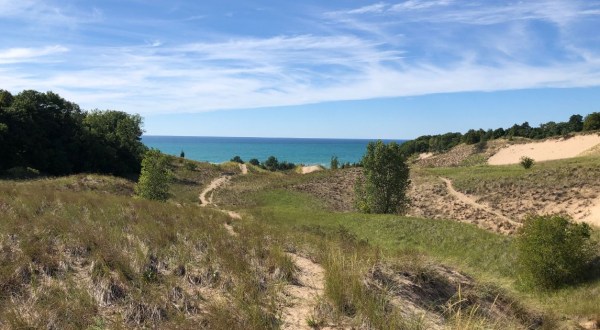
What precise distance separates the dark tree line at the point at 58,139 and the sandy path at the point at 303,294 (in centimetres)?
4668

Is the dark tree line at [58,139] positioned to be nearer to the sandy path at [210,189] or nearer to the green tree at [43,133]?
the green tree at [43,133]

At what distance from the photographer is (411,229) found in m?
25.0

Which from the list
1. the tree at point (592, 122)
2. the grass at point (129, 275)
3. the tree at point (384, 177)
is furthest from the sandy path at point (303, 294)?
the tree at point (592, 122)

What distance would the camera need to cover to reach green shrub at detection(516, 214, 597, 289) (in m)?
16.2

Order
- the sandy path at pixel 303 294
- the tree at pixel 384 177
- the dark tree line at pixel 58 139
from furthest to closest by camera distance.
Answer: the dark tree line at pixel 58 139 < the tree at pixel 384 177 < the sandy path at pixel 303 294

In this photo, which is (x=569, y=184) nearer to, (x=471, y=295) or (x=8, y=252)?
(x=471, y=295)

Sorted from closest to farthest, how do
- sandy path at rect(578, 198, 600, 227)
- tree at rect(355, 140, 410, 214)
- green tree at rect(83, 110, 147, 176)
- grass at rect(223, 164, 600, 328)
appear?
grass at rect(223, 164, 600, 328), sandy path at rect(578, 198, 600, 227), tree at rect(355, 140, 410, 214), green tree at rect(83, 110, 147, 176)

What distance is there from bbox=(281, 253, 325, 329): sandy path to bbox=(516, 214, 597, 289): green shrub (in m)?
11.4

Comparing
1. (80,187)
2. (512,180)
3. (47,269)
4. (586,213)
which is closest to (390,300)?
(47,269)

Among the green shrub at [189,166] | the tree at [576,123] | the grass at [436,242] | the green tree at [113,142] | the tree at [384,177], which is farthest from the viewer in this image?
the tree at [576,123]

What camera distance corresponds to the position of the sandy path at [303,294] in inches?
250

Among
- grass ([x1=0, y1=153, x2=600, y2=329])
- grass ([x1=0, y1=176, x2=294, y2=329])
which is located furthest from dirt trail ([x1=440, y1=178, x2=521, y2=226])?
grass ([x1=0, y1=176, x2=294, y2=329])

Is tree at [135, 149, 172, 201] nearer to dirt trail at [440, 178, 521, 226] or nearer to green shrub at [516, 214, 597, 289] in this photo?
green shrub at [516, 214, 597, 289]

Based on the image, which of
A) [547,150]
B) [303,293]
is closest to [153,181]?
[303,293]
